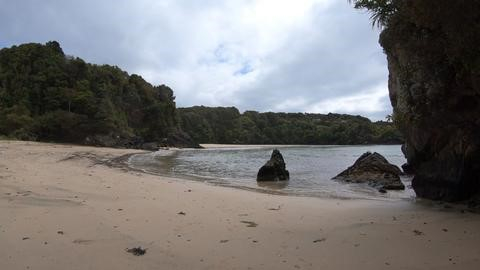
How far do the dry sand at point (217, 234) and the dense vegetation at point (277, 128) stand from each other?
375 feet

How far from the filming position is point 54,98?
7119 cm

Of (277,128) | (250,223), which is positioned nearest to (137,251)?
(250,223)

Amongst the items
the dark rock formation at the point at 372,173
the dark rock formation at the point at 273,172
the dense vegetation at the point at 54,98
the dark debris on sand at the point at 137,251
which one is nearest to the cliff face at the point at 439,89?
the dark rock formation at the point at 372,173

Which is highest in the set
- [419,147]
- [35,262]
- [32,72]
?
[32,72]

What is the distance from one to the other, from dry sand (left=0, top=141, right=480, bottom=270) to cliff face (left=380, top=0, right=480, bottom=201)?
1978mm

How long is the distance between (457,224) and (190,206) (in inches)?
212

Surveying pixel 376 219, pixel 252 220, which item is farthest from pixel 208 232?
pixel 376 219

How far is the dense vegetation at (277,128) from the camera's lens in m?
130

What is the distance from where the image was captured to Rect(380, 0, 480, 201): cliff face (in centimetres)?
638

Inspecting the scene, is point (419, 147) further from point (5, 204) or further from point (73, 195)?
point (5, 204)

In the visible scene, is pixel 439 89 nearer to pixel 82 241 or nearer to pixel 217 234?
pixel 217 234

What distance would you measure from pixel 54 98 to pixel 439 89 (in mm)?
70735

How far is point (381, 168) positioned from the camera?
2131 centimetres

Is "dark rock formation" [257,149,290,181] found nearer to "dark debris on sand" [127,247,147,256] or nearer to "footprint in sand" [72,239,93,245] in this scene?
"footprint in sand" [72,239,93,245]
